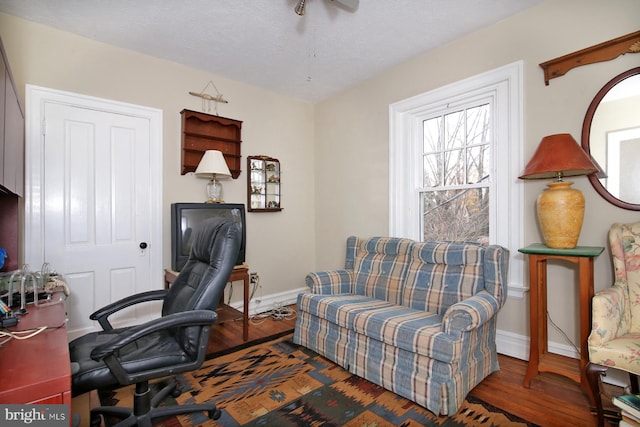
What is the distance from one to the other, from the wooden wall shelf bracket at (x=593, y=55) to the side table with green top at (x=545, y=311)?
125 cm

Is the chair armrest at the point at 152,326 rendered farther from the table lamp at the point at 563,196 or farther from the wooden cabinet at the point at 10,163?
the table lamp at the point at 563,196

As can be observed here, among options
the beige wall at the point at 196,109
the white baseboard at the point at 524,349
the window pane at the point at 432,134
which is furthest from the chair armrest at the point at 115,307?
the window pane at the point at 432,134

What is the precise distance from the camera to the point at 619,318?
5.82ft

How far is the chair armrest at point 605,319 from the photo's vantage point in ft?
5.47

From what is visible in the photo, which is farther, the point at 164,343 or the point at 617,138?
the point at 617,138

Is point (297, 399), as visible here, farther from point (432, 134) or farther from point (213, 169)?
point (432, 134)

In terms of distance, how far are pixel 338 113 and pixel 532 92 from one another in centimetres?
213

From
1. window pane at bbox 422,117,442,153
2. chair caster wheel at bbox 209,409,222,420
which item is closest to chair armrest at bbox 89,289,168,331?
chair caster wheel at bbox 209,409,222,420

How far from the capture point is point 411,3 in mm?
2371

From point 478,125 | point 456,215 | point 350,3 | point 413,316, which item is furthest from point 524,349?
point 350,3

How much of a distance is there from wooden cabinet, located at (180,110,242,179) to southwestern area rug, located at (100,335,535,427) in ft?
6.45

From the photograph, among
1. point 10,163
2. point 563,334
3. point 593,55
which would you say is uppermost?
point 593,55

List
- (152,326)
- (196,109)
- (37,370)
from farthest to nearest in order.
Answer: (196,109)
(152,326)
(37,370)

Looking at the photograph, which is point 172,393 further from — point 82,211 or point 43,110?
point 43,110
